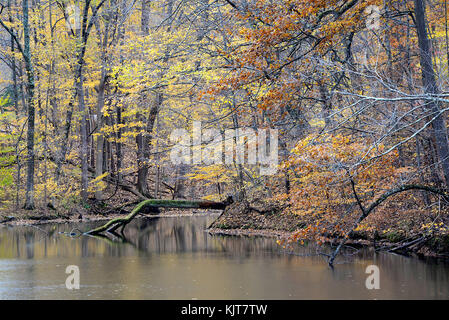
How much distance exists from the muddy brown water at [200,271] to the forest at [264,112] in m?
0.86

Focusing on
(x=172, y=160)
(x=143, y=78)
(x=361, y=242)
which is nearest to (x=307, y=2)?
(x=361, y=242)

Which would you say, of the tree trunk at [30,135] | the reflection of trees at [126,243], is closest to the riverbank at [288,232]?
the reflection of trees at [126,243]

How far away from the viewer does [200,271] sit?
407 inches

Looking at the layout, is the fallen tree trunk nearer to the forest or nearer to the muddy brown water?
the forest

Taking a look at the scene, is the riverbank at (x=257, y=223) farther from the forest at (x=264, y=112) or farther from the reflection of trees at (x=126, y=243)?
the reflection of trees at (x=126, y=243)

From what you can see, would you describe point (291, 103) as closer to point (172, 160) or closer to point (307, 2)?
point (307, 2)

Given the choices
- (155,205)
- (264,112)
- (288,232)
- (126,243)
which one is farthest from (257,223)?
(264,112)

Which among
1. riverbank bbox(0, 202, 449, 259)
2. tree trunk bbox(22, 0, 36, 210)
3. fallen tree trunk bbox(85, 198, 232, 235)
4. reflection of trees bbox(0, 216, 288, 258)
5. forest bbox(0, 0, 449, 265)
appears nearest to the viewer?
forest bbox(0, 0, 449, 265)

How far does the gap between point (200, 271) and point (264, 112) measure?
5.06m

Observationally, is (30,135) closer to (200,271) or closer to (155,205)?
(155,205)

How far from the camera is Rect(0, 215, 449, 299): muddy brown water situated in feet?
27.1

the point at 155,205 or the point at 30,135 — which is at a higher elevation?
the point at 30,135

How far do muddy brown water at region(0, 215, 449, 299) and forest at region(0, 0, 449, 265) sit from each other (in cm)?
86

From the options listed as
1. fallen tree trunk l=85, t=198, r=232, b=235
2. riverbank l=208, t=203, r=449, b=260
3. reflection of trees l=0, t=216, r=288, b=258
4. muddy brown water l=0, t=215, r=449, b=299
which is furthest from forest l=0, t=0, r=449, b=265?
reflection of trees l=0, t=216, r=288, b=258
